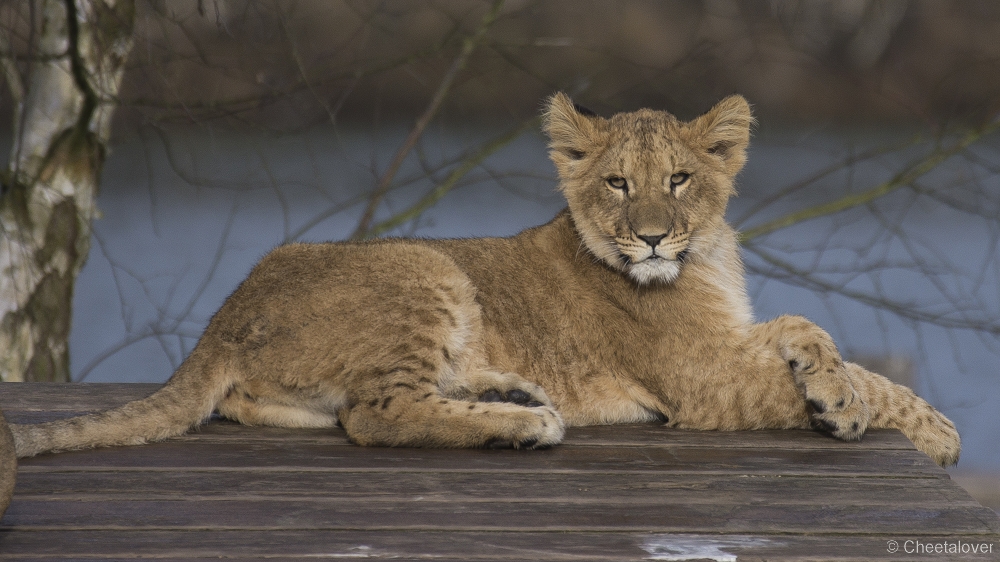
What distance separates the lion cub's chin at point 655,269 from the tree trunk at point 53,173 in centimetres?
397

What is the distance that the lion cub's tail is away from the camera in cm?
331

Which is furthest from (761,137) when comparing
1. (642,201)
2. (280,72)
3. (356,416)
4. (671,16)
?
(356,416)

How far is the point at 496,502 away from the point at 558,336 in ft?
4.50

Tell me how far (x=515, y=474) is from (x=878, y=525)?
1055mm

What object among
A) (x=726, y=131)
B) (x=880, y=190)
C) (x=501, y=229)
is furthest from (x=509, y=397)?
(x=501, y=229)

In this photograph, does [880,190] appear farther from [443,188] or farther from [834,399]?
[834,399]

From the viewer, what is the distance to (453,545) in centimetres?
256

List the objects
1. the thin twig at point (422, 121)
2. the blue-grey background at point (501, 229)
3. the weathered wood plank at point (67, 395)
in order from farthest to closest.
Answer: the blue-grey background at point (501, 229) → the thin twig at point (422, 121) → the weathered wood plank at point (67, 395)

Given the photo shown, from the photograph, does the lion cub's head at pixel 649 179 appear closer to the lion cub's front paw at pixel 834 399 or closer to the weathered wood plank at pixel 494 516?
the lion cub's front paw at pixel 834 399

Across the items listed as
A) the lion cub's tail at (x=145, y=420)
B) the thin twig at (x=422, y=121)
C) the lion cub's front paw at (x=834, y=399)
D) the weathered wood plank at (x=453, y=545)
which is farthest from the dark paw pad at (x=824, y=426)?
the thin twig at (x=422, y=121)

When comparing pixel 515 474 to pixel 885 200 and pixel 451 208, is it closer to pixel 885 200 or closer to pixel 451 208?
pixel 451 208

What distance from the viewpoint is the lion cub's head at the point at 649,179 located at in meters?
3.96

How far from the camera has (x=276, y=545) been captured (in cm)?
254

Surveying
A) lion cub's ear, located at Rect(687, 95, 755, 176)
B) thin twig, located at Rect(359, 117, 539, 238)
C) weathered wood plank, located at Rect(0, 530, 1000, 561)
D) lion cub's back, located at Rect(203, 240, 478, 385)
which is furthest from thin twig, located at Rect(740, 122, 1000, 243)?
weathered wood plank, located at Rect(0, 530, 1000, 561)
